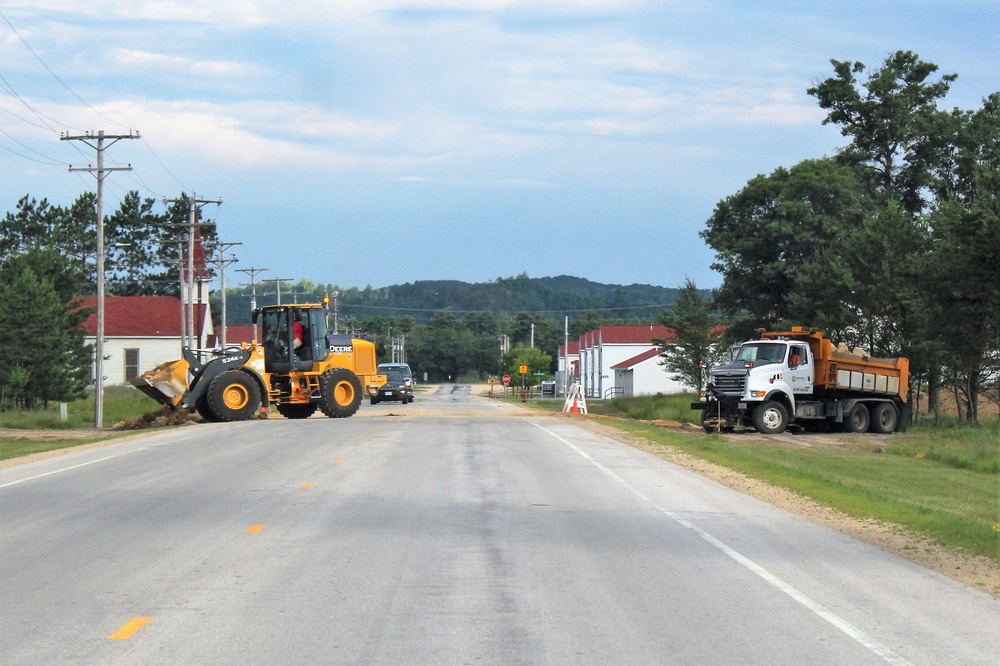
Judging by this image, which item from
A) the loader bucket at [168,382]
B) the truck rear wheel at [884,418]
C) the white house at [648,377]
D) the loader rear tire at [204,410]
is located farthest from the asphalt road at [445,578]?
the white house at [648,377]

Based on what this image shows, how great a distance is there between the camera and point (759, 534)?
1325cm

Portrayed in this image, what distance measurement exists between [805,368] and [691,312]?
1059 inches

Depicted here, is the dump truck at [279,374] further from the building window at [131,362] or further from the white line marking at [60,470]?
the building window at [131,362]

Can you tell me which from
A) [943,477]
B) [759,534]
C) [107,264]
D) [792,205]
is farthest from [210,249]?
[759,534]

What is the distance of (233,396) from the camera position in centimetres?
3538

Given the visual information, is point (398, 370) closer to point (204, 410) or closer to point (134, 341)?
point (134, 341)

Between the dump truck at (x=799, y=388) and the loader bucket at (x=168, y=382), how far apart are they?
1592 cm

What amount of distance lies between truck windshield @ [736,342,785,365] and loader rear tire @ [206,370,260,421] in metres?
15.3

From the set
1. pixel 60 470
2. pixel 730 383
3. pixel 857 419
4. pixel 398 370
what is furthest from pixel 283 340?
pixel 398 370

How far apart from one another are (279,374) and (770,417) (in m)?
15.8

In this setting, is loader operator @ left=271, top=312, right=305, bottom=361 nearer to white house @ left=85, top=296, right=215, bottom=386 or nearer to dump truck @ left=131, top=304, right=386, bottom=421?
dump truck @ left=131, top=304, right=386, bottom=421

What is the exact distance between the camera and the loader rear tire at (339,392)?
3825 centimetres

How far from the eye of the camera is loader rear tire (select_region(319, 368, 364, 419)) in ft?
125

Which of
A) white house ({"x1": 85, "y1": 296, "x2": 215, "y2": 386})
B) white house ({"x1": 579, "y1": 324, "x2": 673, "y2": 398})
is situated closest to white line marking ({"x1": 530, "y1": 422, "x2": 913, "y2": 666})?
white house ({"x1": 85, "y1": 296, "x2": 215, "y2": 386})
